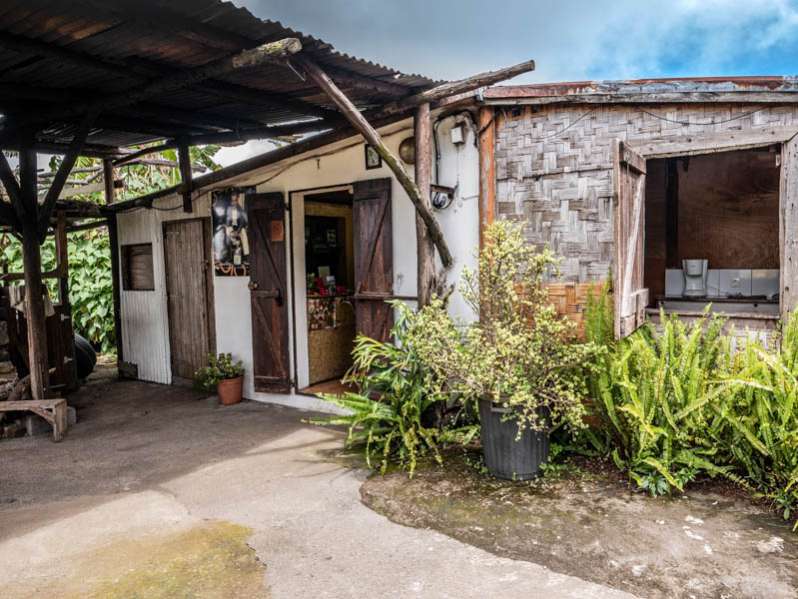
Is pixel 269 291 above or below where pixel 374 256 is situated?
below

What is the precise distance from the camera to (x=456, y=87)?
426cm

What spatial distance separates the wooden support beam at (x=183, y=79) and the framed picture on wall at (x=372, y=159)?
167 centimetres

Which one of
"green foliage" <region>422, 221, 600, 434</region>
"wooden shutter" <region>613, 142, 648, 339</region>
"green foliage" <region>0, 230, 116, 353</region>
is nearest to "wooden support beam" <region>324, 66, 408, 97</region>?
"green foliage" <region>422, 221, 600, 434</region>

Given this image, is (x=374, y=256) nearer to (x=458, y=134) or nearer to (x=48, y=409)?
(x=458, y=134)

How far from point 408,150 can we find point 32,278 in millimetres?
3819

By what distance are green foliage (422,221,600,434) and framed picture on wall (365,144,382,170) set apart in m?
1.64

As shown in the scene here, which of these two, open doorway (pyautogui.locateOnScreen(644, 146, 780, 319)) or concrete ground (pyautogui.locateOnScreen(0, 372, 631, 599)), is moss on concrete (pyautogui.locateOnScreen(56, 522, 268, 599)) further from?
open doorway (pyautogui.locateOnScreen(644, 146, 780, 319))

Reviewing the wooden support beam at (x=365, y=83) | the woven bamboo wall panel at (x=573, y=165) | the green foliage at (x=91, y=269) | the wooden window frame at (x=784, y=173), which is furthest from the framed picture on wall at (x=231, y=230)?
the wooden window frame at (x=784, y=173)

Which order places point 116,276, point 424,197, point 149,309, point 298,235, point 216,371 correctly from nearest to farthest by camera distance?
1. point 424,197
2. point 298,235
3. point 216,371
4. point 149,309
5. point 116,276

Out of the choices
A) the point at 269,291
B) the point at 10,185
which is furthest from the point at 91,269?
the point at 269,291

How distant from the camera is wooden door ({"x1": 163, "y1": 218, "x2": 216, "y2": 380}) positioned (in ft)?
22.6

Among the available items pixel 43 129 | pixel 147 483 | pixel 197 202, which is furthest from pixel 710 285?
pixel 43 129

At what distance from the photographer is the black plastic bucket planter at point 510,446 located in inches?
144

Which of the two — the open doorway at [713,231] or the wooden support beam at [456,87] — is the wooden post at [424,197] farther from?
the open doorway at [713,231]
